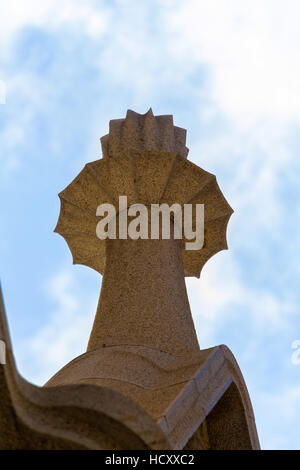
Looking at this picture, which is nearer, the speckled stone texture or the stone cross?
the speckled stone texture

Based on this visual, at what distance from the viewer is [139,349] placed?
822 centimetres

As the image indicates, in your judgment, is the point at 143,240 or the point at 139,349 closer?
the point at 139,349

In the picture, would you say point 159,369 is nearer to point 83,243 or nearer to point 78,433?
point 78,433

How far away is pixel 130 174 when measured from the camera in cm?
1078

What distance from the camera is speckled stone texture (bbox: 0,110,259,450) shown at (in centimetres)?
548

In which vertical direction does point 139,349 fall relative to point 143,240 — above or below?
below

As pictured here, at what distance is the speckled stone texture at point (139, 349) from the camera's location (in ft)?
18.0

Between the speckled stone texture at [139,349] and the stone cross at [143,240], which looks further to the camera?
the stone cross at [143,240]

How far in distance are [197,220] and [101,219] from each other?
64.9 inches
